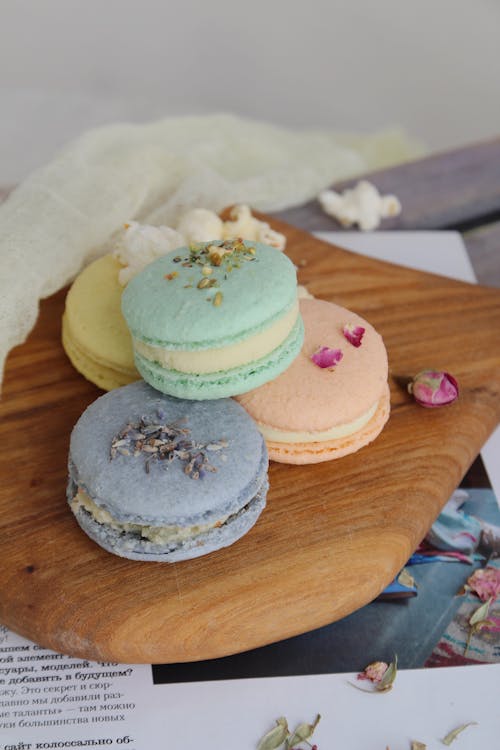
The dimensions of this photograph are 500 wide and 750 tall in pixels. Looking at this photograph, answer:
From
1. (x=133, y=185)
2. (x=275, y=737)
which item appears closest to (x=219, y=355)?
(x=275, y=737)

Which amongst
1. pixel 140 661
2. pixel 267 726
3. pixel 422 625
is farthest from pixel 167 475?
pixel 422 625

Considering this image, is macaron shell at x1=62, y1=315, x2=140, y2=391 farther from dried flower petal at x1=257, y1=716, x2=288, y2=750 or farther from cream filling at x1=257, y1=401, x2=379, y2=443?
dried flower petal at x1=257, y1=716, x2=288, y2=750

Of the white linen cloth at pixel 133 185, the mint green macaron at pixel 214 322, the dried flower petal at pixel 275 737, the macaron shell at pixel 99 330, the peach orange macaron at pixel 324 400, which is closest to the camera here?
the dried flower petal at pixel 275 737

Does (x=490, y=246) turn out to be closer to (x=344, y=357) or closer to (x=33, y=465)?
(x=344, y=357)

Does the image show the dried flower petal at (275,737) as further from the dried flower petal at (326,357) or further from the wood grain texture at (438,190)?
the wood grain texture at (438,190)

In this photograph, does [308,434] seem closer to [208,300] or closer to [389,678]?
[208,300]

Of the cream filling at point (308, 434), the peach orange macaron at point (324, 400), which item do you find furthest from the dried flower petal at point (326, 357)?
the cream filling at point (308, 434)

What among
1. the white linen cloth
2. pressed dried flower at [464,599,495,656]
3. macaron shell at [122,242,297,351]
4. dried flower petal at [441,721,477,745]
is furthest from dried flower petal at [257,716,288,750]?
the white linen cloth
